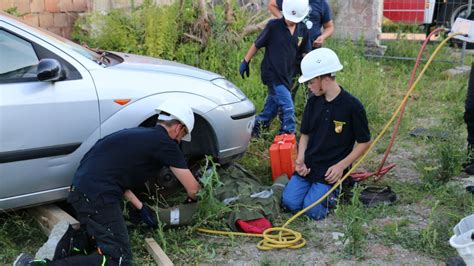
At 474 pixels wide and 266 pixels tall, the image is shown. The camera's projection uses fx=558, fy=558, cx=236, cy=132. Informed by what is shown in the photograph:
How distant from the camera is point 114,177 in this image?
348 centimetres

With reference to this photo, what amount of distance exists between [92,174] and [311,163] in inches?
71.3

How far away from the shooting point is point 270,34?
18.8ft

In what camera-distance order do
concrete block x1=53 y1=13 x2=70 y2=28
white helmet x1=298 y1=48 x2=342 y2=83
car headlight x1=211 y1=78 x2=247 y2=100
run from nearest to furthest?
white helmet x1=298 y1=48 x2=342 y2=83 < car headlight x1=211 y1=78 x2=247 y2=100 < concrete block x1=53 y1=13 x2=70 y2=28

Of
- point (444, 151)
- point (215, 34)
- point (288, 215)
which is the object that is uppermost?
point (215, 34)

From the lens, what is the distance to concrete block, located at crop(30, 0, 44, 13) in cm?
738

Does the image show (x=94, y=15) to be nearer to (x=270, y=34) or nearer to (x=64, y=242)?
(x=270, y=34)

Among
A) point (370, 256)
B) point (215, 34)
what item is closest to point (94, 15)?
point (215, 34)

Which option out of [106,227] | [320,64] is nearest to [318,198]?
[320,64]

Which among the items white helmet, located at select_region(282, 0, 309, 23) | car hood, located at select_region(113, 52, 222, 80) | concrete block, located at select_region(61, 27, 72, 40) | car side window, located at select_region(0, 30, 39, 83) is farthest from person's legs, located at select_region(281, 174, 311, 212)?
concrete block, located at select_region(61, 27, 72, 40)

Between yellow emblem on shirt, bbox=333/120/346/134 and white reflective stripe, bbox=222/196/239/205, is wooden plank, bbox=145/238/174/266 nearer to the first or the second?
white reflective stripe, bbox=222/196/239/205

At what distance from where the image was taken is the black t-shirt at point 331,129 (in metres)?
4.23

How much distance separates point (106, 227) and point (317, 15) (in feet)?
12.9

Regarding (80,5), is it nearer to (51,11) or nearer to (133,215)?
(51,11)

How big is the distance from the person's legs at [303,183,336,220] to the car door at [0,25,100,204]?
1688 mm
